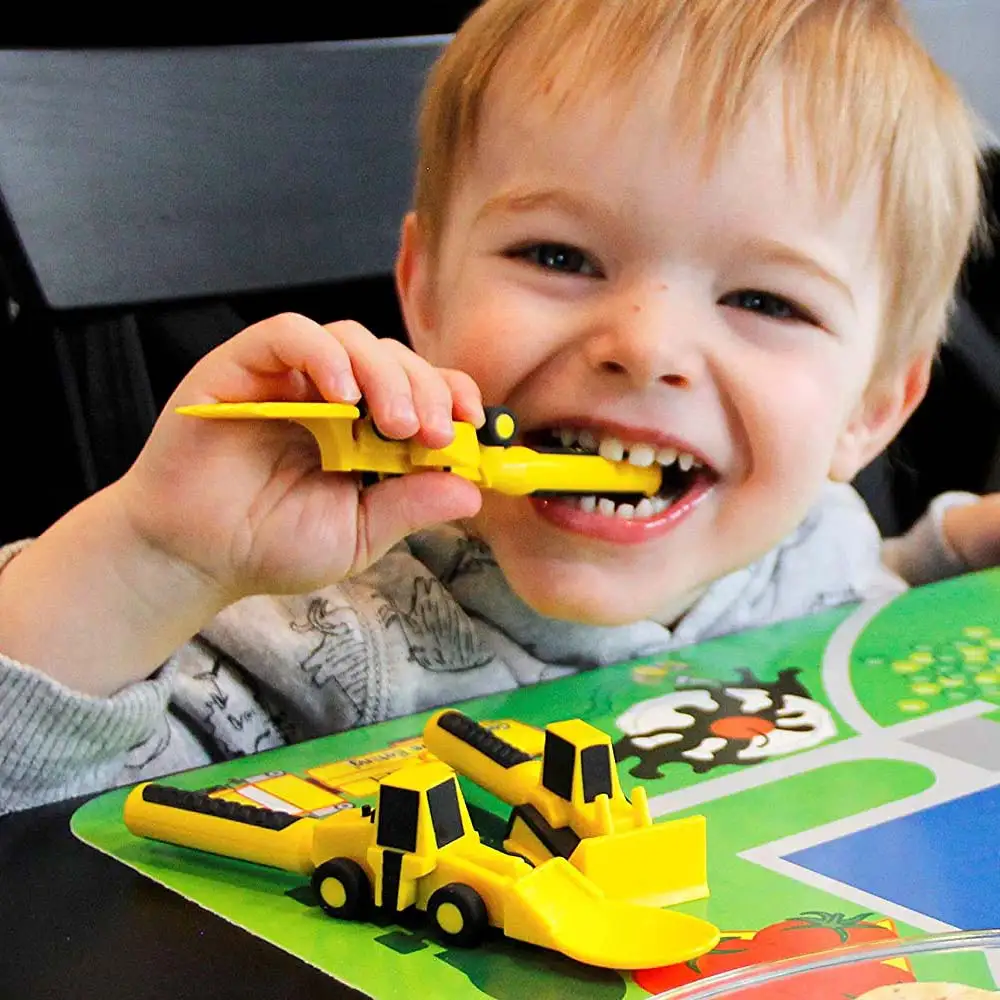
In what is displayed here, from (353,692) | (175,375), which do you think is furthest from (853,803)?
(175,375)

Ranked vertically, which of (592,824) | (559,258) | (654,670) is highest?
(559,258)

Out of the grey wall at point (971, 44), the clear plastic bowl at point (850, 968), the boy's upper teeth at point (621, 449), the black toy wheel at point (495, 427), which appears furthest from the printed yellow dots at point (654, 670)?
the grey wall at point (971, 44)

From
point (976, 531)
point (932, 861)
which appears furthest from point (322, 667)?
point (976, 531)

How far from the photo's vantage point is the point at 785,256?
2.51ft

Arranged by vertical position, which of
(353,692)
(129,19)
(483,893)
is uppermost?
(129,19)

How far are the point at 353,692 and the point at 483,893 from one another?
0.32 metres

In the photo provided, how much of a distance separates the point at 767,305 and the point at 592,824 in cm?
38

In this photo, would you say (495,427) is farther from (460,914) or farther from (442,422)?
(460,914)

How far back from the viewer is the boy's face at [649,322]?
746mm

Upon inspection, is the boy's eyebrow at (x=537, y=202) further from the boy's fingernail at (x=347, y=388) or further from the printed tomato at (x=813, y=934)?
the printed tomato at (x=813, y=934)

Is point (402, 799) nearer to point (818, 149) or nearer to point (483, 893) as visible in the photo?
point (483, 893)

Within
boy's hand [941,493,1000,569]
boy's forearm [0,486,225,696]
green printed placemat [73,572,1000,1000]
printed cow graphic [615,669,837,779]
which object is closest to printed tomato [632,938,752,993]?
green printed placemat [73,572,1000,1000]

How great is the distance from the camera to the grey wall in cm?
123

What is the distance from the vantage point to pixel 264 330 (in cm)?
59
